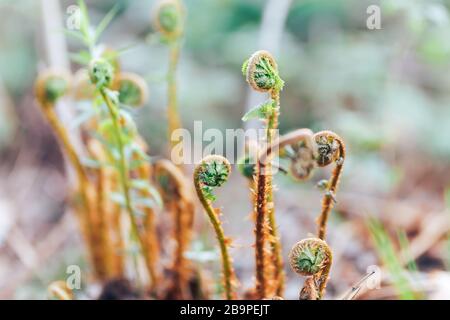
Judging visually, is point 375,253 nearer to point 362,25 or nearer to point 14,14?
point 362,25

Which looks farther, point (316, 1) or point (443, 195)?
point (316, 1)

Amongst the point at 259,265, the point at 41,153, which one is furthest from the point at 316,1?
the point at 259,265

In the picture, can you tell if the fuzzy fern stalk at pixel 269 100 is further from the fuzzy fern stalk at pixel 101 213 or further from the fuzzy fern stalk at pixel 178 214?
the fuzzy fern stalk at pixel 101 213

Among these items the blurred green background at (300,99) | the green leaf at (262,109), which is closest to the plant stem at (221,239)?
the green leaf at (262,109)

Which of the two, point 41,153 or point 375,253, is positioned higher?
point 41,153

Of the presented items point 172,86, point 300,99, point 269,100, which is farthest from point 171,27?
point 300,99

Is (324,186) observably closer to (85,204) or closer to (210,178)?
(210,178)
